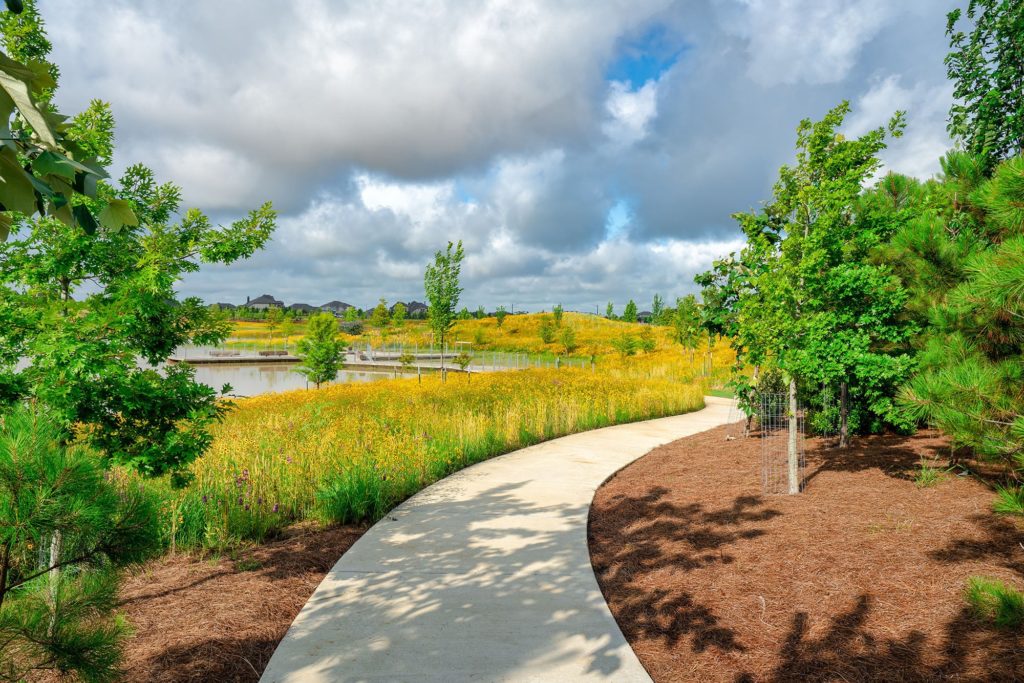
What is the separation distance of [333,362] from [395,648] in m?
24.6

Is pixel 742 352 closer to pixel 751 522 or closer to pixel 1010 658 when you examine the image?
pixel 751 522

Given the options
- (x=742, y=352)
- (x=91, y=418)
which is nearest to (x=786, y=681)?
(x=742, y=352)

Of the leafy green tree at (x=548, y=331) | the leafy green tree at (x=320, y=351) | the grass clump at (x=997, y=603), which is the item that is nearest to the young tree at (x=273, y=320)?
the leafy green tree at (x=548, y=331)

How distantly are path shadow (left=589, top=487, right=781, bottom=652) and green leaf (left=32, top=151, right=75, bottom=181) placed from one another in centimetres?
401

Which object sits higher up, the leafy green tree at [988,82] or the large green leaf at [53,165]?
the leafy green tree at [988,82]

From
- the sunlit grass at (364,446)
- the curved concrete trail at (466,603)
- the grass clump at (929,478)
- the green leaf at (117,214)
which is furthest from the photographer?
the grass clump at (929,478)

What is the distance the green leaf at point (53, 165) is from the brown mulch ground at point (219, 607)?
132 inches

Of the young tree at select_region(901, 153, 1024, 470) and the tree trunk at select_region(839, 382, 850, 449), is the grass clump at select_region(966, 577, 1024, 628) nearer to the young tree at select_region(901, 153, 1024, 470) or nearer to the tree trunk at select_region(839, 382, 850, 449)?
the young tree at select_region(901, 153, 1024, 470)

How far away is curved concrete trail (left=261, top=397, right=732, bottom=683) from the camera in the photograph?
11.0 feet

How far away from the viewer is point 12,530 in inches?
71.8

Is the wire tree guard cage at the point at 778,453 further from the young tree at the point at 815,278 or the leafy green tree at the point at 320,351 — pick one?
the leafy green tree at the point at 320,351

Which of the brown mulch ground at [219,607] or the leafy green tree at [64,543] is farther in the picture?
the brown mulch ground at [219,607]

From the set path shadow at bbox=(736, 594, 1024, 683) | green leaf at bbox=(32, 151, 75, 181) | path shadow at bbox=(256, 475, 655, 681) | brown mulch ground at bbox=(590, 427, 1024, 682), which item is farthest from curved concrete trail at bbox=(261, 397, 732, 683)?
green leaf at bbox=(32, 151, 75, 181)

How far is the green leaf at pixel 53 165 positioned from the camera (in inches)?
41.1
